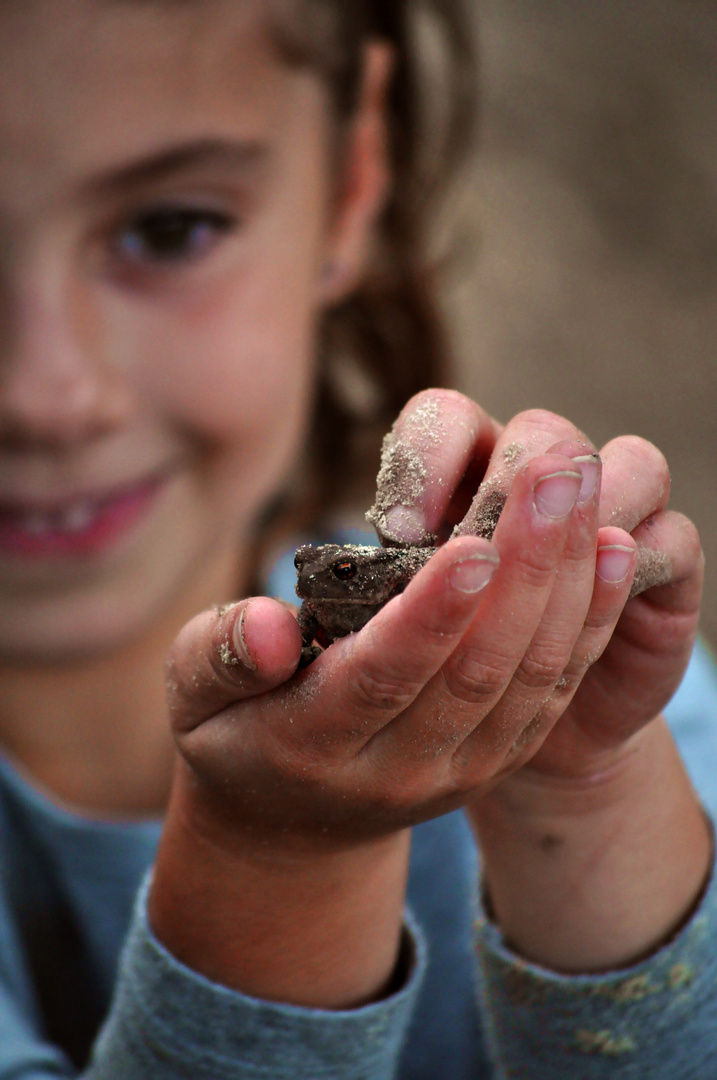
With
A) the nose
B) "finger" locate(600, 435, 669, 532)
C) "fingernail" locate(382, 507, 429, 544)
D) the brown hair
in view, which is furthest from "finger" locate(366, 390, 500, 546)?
the brown hair

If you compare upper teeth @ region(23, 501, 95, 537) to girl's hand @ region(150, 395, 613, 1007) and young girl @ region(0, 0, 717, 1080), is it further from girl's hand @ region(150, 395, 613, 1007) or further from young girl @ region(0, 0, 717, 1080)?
girl's hand @ region(150, 395, 613, 1007)

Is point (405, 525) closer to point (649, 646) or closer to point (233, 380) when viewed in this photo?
point (649, 646)

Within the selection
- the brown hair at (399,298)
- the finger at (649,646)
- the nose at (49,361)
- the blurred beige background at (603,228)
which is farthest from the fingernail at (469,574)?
the blurred beige background at (603,228)

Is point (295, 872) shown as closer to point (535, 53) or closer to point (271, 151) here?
point (271, 151)

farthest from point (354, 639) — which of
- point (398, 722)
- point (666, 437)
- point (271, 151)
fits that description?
point (666, 437)

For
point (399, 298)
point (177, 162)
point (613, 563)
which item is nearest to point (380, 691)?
point (613, 563)

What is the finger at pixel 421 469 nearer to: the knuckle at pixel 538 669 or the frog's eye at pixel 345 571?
the frog's eye at pixel 345 571
